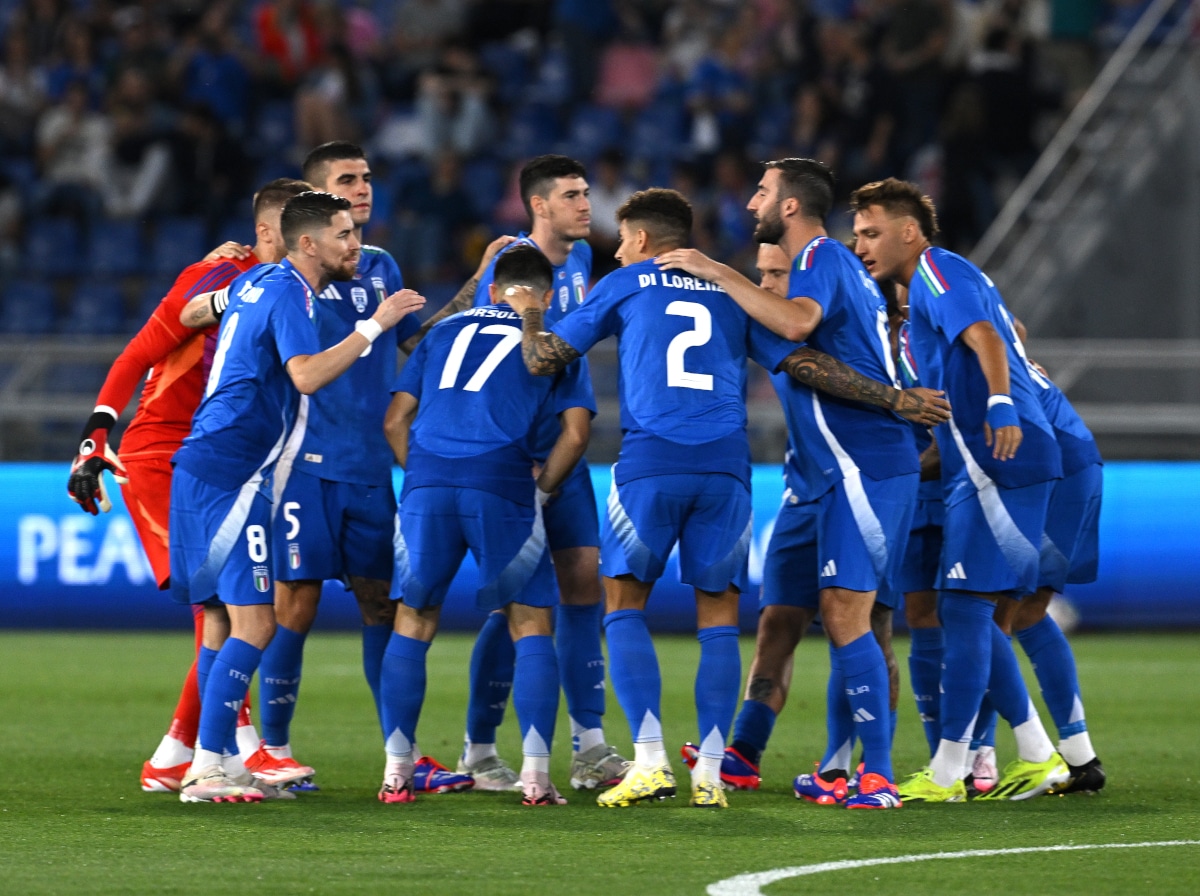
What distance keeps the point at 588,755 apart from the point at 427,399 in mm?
1566

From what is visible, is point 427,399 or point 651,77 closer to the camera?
point 427,399

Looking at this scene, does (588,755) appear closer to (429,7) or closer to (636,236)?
(636,236)

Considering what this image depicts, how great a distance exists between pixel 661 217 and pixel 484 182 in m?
11.2

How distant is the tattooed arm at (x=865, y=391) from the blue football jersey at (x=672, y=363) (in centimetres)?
16

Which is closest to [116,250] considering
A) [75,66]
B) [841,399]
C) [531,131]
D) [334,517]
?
[75,66]

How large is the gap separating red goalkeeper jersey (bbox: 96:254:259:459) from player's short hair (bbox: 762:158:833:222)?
7.48 ft

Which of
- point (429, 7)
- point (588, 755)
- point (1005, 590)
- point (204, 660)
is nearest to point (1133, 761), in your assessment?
point (1005, 590)

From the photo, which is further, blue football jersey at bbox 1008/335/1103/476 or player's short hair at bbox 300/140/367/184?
player's short hair at bbox 300/140/367/184

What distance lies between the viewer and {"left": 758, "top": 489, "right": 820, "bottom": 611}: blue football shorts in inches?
281

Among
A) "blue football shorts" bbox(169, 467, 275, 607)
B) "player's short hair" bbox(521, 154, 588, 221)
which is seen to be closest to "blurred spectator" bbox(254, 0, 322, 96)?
"player's short hair" bbox(521, 154, 588, 221)

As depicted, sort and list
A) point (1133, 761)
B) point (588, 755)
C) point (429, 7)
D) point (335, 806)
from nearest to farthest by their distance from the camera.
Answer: point (335, 806) → point (588, 755) → point (1133, 761) → point (429, 7)

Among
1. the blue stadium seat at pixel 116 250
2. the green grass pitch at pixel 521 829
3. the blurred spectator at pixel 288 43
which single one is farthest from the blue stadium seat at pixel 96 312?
the green grass pitch at pixel 521 829

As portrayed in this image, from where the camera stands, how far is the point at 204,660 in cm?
709

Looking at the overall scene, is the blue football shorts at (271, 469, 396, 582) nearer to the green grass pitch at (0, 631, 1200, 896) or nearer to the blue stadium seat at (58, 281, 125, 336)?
the green grass pitch at (0, 631, 1200, 896)
